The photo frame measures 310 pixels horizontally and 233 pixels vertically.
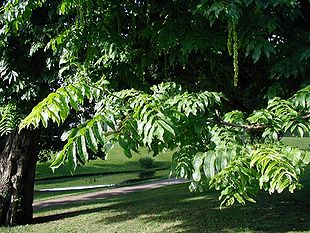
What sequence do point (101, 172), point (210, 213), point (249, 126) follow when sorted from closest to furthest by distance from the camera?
point (249, 126), point (210, 213), point (101, 172)

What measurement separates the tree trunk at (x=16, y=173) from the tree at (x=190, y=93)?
3566 mm

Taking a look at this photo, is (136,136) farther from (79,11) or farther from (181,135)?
(79,11)

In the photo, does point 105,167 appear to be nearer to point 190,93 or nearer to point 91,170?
point 91,170

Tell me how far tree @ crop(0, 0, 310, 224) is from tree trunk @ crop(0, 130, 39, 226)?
3566 millimetres

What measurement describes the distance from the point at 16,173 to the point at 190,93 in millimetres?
6510

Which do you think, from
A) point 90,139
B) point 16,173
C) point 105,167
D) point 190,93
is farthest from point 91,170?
point 90,139

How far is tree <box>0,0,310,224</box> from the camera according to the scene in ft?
7.01

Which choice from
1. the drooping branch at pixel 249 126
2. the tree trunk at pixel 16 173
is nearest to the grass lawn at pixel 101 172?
the tree trunk at pixel 16 173

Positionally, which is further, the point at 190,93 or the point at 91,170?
the point at 91,170

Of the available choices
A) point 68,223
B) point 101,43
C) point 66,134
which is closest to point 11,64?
point 101,43

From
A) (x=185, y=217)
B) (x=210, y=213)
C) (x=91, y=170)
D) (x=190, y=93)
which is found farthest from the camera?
(x=91, y=170)

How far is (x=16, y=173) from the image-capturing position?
28.8ft

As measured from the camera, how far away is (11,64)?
17.1ft

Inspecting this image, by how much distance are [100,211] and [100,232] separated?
2.66 m
